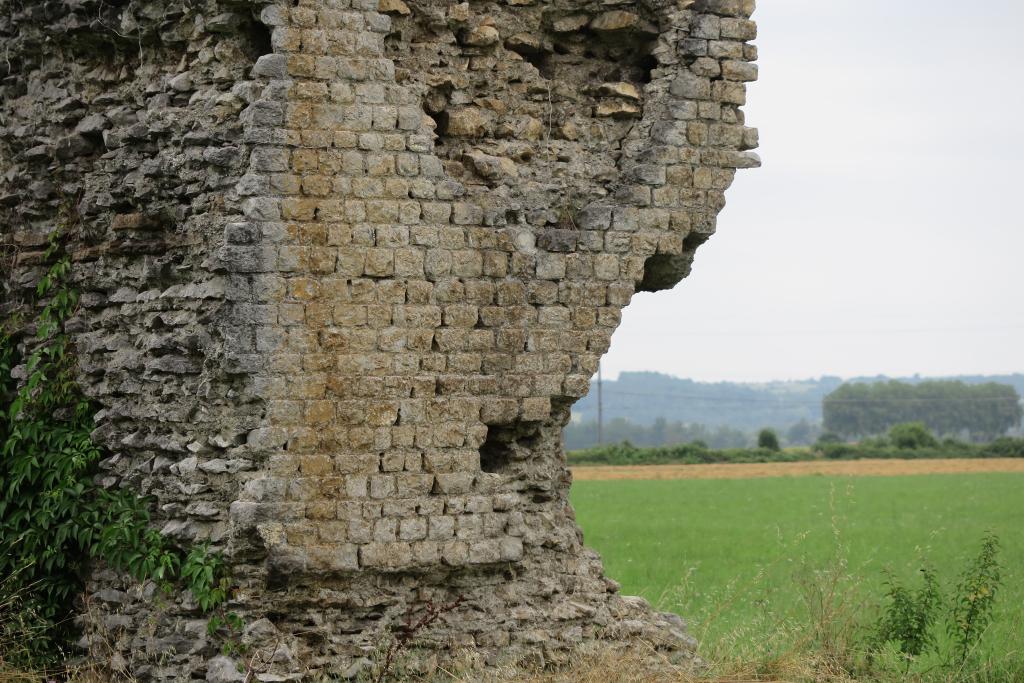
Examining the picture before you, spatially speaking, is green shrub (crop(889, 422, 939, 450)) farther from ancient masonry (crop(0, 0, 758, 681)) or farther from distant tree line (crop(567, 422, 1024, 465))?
ancient masonry (crop(0, 0, 758, 681))

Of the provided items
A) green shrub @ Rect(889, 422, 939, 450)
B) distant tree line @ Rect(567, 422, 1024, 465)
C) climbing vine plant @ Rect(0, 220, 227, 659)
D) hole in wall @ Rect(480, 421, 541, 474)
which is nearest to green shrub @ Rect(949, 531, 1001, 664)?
hole in wall @ Rect(480, 421, 541, 474)

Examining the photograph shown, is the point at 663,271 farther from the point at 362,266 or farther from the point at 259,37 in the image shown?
the point at 259,37

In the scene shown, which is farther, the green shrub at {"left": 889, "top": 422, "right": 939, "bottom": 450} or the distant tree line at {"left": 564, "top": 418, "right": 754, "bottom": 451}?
the distant tree line at {"left": 564, "top": 418, "right": 754, "bottom": 451}

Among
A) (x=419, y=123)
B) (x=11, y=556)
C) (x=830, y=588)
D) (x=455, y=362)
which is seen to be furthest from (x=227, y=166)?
(x=830, y=588)

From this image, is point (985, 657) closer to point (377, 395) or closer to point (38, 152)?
point (377, 395)

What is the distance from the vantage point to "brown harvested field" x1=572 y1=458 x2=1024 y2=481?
3281cm

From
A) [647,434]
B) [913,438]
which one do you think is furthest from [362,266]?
[647,434]

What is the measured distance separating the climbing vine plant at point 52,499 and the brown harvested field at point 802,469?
23.4 meters

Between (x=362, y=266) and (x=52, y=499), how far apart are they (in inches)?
95.8

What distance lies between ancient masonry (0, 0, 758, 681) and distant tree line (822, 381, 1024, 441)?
8787cm

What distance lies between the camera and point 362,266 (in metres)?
6.95

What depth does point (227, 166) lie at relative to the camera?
6.95m

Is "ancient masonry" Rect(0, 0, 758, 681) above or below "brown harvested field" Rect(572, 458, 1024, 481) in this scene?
above

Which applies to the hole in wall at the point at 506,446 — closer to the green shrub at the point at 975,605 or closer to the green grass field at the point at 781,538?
the green grass field at the point at 781,538
